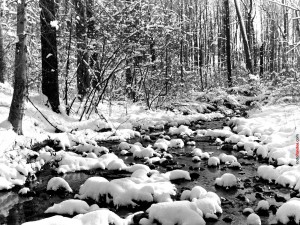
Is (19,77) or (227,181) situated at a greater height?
(19,77)

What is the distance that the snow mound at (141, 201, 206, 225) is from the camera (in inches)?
179

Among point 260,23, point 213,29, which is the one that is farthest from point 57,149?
point 260,23

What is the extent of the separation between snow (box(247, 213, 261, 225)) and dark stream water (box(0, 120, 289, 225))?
8cm

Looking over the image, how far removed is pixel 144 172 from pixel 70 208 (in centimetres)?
182

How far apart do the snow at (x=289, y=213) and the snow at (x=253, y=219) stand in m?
0.28

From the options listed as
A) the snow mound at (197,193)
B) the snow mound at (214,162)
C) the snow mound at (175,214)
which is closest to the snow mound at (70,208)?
the snow mound at (175,214)

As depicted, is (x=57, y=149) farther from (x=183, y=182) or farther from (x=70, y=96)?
(x=70, y=96)

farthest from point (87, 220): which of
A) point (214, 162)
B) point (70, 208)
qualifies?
point (214, 162)

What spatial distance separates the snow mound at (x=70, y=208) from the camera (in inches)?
196

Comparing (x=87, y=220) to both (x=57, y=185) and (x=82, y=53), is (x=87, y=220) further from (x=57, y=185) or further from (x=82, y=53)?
(x=82, y=53)

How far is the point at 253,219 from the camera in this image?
15.3 ft

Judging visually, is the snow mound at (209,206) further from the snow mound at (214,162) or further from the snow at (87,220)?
the snow mound at (214,162)

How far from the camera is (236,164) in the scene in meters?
7.26

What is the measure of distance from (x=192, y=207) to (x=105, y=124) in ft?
20.5
